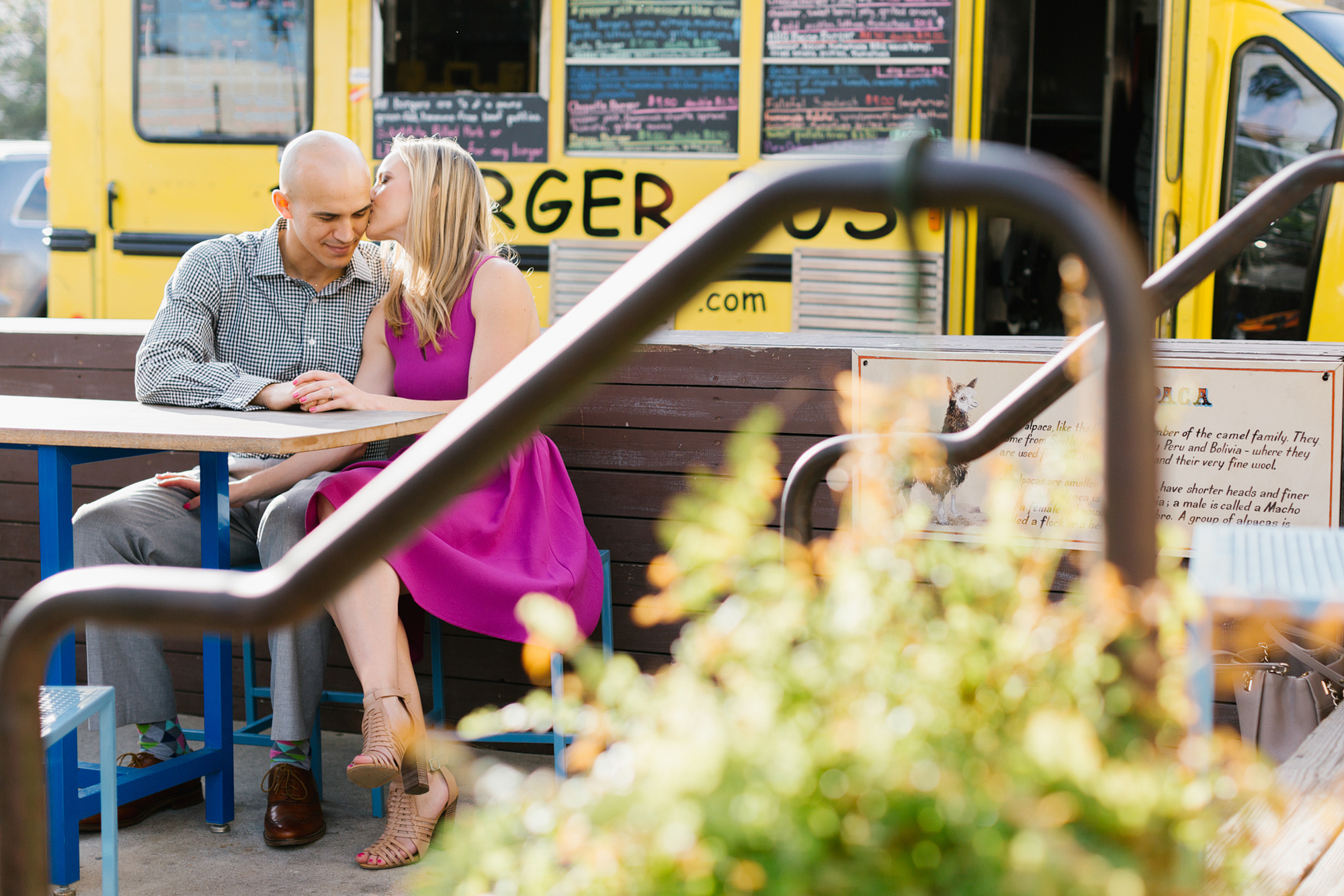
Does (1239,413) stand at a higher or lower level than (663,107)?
lower

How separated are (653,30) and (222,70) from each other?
68.2 inches

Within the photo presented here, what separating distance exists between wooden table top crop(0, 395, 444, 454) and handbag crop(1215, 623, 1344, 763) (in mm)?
1819

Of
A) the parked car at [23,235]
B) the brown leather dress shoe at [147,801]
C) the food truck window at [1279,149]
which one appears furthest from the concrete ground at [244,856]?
the parked car at [23,235]

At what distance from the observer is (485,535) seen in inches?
109

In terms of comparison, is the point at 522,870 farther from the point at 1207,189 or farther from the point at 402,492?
the point at 1207,189

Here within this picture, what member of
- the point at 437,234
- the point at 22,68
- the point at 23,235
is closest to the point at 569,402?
the point at 437,234

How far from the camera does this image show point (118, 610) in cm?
93

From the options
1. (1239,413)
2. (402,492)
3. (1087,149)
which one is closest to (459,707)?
(1239,413)

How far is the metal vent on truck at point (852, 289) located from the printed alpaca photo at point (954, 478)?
1.70 metres

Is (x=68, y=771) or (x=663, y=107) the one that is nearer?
(x=68, y=771)

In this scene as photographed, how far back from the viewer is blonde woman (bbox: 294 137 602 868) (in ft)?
8.60

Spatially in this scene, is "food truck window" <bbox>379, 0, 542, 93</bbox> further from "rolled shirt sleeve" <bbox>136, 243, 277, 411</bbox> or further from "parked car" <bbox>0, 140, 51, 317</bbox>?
"parked car" <bbox>0, 140, 51, 317</bbox>

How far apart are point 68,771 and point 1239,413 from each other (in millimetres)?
2501

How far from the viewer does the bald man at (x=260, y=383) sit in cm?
279
